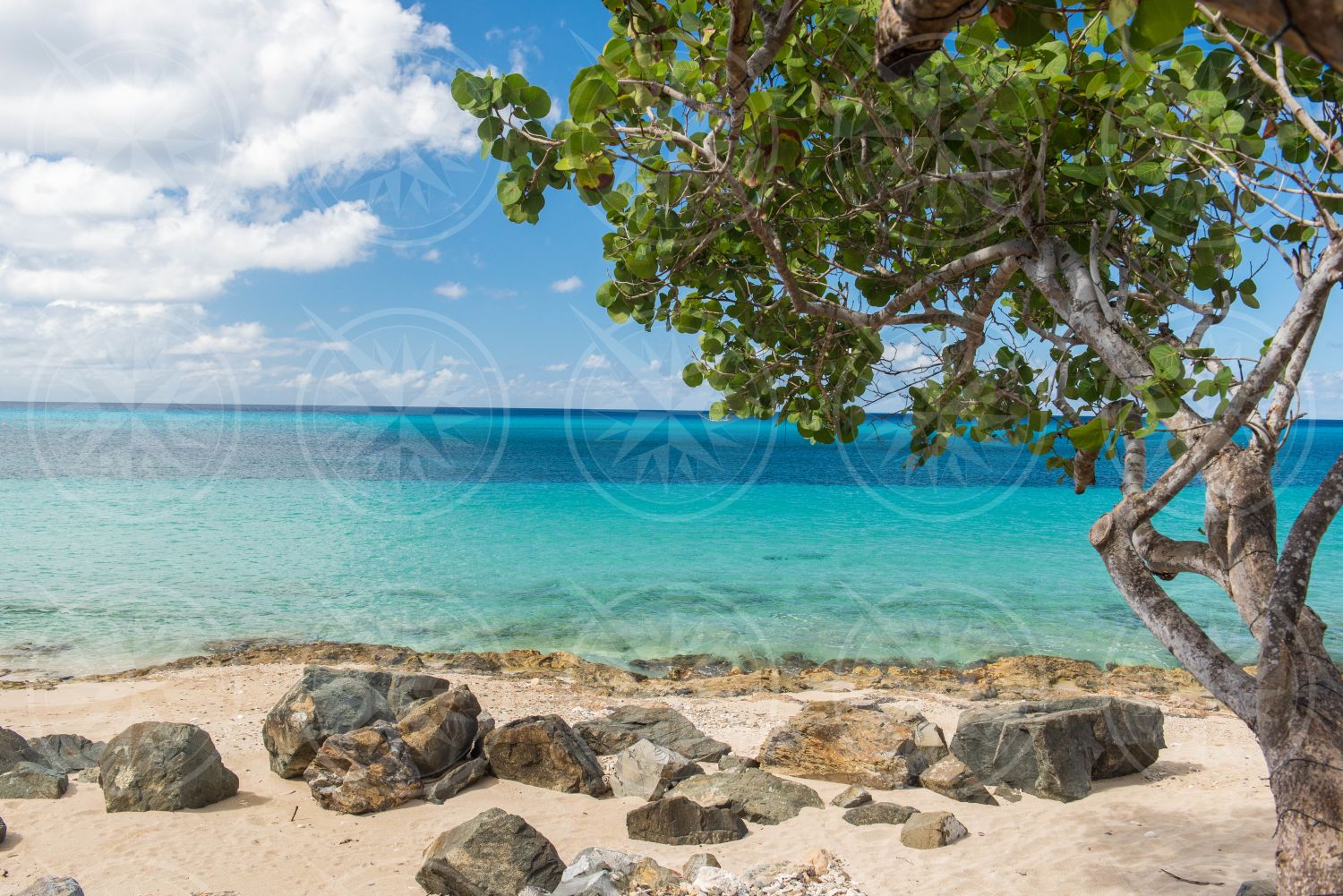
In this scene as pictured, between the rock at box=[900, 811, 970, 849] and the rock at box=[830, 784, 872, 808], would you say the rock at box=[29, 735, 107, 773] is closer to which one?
the rock at box=[830, 784, 872, 808]

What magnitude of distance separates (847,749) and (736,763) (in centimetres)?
99

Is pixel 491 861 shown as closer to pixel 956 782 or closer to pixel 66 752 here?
pixel 956 782

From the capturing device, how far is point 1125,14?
5.57 feet

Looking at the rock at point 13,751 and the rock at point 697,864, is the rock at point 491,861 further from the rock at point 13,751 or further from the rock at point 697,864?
the rock at point 13,751

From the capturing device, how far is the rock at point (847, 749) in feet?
22.9

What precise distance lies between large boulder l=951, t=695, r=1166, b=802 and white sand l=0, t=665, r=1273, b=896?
178 mm

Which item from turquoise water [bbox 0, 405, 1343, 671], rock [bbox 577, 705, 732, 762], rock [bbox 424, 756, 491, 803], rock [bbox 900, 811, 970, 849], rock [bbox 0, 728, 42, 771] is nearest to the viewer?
rock [bbox 900, 811, 970, 849]

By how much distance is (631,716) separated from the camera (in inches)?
338

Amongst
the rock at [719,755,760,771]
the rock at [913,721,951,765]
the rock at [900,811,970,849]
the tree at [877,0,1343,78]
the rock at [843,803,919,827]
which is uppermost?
the tree at [877,0,1343,78]

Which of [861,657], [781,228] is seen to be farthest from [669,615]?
[781,228]

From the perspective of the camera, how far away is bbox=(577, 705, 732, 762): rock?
308 inches

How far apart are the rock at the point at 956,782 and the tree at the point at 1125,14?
6129 mm

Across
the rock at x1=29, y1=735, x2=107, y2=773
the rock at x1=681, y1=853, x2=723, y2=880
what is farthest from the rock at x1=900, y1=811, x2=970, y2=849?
the rock at x1=29, y1=735, x2=107, y2=773

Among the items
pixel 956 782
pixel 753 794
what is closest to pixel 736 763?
pixel 753 794
